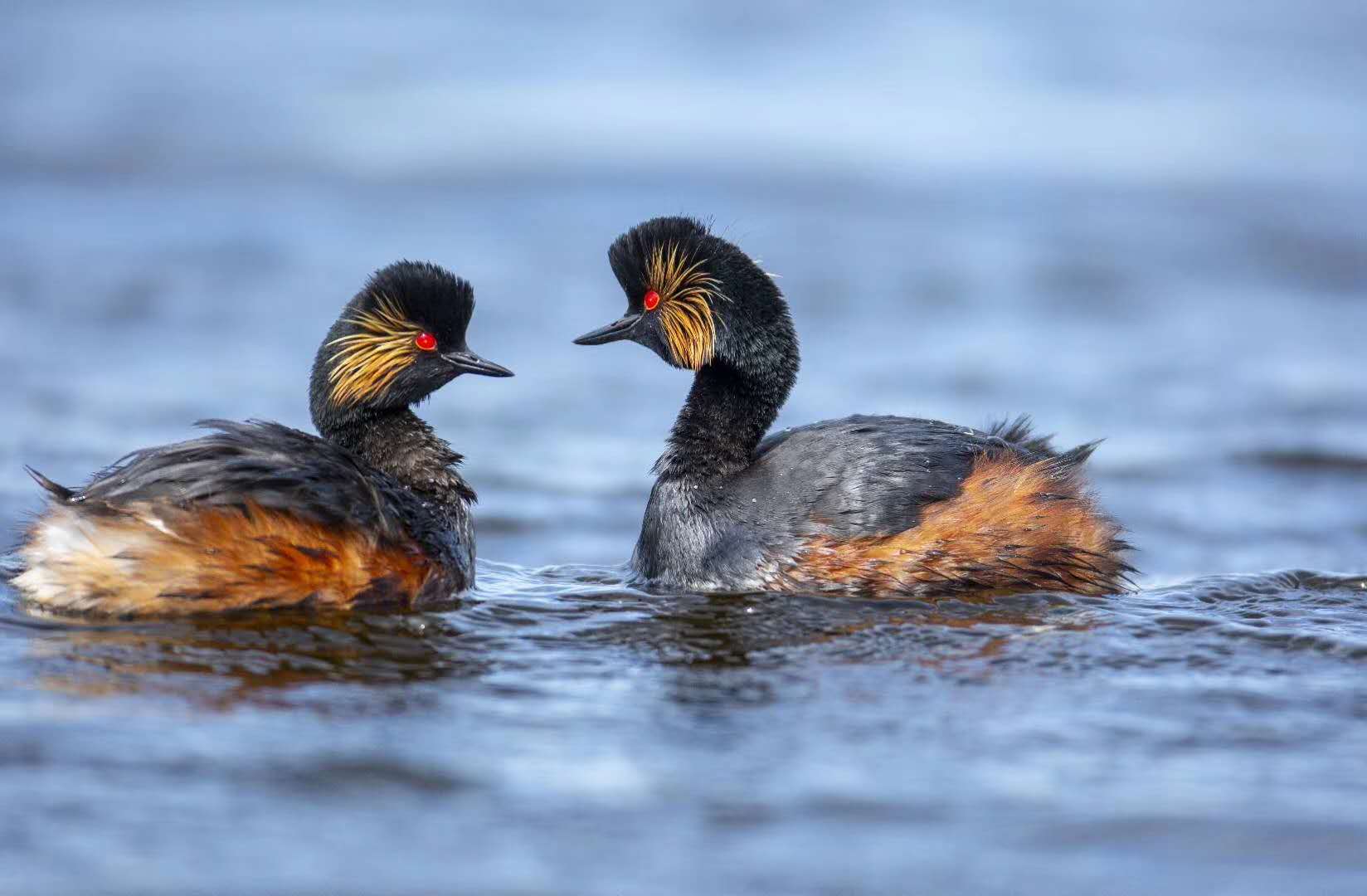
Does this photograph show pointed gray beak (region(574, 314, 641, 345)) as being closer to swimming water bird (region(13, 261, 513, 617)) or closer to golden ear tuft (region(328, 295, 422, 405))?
golden ear tuft (region(328, 295, 422, 405))

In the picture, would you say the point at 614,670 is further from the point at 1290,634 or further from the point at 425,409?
the point at 425,409

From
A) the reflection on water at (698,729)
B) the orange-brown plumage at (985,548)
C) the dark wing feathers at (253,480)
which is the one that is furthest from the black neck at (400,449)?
the orange-brown plumage at (985,548)

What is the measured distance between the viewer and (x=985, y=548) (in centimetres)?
686

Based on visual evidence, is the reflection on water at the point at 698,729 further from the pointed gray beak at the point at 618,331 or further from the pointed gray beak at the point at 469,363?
the pointed gray beak at the point at 618,331

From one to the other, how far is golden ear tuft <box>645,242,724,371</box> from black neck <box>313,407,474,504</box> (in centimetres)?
106

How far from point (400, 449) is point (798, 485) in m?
1.66

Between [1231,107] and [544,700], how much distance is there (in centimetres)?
1585

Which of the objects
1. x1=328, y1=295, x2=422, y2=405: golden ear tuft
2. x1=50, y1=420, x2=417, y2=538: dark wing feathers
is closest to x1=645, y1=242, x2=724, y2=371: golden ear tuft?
x1=328, y1=295, x2=422, y2=405: golden ear tuft

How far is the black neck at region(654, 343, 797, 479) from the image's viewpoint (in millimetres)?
7348

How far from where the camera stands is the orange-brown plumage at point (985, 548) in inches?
268

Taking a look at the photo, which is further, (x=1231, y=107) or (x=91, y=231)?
(x=1231, y=107)

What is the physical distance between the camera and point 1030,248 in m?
15.2

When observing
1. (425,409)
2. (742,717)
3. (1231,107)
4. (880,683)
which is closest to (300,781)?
(742,717)

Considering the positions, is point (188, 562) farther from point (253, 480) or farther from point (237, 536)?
point (253, 480)
